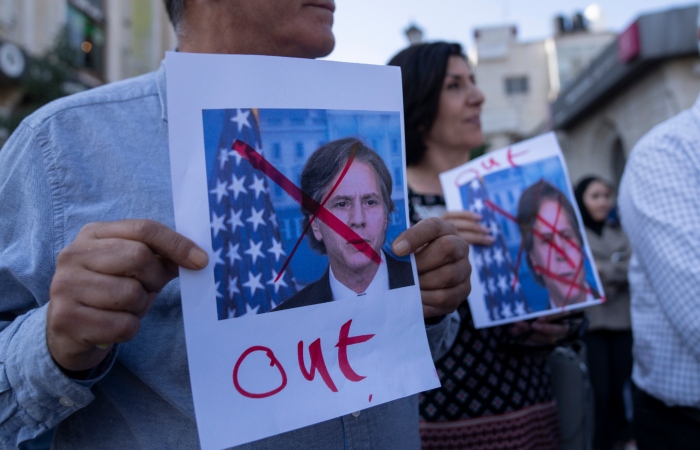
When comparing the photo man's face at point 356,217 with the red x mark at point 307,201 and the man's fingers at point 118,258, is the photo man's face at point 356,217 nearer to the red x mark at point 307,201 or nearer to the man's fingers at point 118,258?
the red x mark at point 307,201

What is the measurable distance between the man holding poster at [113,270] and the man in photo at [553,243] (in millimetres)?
550

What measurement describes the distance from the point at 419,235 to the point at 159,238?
16.0 inches

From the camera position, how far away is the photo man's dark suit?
0.78 meters

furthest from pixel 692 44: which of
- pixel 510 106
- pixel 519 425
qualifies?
pixel 510 106

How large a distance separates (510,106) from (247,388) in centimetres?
2661

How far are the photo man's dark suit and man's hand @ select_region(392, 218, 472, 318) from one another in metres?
0.04

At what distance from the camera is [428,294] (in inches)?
38.2

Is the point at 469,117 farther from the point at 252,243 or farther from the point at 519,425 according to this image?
the point at 252,243

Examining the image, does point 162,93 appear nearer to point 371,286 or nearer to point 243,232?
point 243,232

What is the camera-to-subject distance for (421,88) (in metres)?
1.85

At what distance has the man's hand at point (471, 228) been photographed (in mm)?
1494

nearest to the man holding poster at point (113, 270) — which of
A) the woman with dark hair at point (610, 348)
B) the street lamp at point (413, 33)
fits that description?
the woman with dark hair at point (610, 348)

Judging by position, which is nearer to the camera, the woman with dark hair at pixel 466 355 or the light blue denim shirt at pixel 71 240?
the light blue denim shirt at pixel 71 240

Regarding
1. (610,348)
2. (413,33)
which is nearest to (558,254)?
(610,348)
